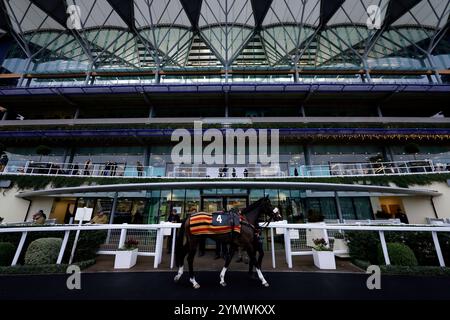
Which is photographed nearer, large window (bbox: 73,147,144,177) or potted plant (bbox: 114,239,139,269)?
potted plant (bbox: 114,239,139,269)

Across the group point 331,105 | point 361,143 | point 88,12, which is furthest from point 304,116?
point 88,12

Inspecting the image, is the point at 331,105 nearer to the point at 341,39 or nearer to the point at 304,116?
the point at 304,116

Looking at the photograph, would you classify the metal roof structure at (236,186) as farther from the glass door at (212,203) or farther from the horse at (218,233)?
the horse at (218,233)

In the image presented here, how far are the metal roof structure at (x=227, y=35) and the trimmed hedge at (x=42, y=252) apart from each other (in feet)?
96.9

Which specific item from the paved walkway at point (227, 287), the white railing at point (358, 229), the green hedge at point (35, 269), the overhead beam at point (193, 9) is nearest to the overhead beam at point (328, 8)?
the overhead beam at point (193, 9)

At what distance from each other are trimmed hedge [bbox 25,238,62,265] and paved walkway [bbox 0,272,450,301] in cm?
67

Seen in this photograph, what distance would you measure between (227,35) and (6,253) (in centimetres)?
3545

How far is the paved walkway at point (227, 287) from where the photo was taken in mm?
3496

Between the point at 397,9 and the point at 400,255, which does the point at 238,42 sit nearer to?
the point at 397,9

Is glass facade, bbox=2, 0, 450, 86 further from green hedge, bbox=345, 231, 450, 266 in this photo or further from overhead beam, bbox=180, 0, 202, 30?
green hedge, bbox=345, 231, 450, 266

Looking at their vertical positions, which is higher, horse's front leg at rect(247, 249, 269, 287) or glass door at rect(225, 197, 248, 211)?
glass door at rect(225, 197, 248, 211)

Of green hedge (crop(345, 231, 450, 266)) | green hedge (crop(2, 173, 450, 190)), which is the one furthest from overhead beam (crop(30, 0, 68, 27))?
green hedge (crop(345, 231, 450, 266))

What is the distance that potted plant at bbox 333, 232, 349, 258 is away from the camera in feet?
22.1

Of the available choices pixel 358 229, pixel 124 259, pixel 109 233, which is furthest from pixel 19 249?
pixel 358 229
